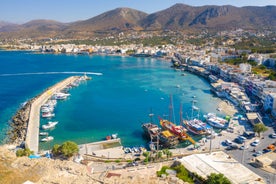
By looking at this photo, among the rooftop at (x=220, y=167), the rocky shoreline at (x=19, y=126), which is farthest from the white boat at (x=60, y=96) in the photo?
the rooftop at (x=220, y=167)

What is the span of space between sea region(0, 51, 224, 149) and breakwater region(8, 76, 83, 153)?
0.82 meters

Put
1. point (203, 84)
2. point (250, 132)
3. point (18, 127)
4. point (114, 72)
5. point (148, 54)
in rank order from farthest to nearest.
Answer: point (148, 54), point (114, 72), point (203, 84), point (18, 127), point (250, 132)

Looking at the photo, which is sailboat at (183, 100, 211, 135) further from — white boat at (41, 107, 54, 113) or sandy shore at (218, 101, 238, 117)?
white boat at (41, 107, 54, 113)

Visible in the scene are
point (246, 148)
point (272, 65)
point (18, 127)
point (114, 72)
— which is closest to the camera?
point (246, 148)

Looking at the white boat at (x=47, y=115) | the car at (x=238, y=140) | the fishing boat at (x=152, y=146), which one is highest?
the white boat at (x=47, y=115)

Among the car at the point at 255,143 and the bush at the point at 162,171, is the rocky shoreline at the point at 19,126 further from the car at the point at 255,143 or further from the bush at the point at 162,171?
the car at the point at 255,143

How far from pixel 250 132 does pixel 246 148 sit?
3745 mm

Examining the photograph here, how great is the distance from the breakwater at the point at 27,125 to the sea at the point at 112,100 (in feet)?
2.68

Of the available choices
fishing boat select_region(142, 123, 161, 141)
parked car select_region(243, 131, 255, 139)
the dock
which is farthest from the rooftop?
parked car select_region(243, 131, 255, 139)

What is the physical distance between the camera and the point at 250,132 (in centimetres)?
2455

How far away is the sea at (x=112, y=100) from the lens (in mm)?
27419

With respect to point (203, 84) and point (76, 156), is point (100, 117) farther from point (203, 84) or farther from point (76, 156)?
point (203, 84)

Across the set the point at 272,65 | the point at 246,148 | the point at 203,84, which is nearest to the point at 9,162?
the point at 246,148

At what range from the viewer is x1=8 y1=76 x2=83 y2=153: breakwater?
2400 cm
